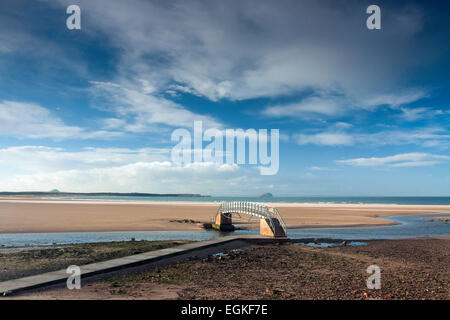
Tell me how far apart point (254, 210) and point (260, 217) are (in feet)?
5.63

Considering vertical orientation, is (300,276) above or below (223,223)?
above

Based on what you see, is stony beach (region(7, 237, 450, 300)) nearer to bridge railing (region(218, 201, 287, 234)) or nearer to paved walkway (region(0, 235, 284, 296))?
paved walkway (region(0, 235, 284, 296))

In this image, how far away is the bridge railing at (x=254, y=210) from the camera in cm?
2334

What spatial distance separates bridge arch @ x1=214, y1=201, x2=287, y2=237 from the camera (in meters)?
22.5

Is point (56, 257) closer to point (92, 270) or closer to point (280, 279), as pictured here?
point (92, 270)

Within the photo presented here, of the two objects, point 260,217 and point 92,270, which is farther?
point 260,217

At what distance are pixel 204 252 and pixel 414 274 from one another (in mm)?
9367

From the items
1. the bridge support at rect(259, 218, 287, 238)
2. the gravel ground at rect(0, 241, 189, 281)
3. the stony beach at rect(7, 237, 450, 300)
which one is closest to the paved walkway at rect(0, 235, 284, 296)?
the stony beach at rect(7, 237, 450, 300)

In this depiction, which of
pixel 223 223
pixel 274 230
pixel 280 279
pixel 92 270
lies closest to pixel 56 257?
pixel 92 270

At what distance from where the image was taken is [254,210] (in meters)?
26.7

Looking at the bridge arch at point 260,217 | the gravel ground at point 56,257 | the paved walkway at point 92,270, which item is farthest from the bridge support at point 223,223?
the paved walkway at point 92,270

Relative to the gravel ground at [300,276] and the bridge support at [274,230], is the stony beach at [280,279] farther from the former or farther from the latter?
the bridge support at [274,230]
